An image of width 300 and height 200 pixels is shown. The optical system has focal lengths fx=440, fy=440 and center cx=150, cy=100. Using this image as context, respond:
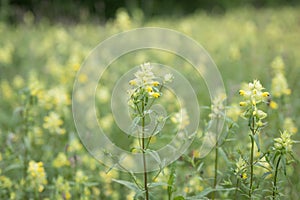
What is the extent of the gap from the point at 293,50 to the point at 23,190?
4393mm

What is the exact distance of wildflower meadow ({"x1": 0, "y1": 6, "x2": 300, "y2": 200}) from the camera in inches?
79.1

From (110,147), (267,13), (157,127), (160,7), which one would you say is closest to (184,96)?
(110,147)

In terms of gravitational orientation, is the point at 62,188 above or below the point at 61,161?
below

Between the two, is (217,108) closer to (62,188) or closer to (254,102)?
(254,102)

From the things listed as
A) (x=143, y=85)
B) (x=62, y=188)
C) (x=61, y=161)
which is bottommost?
(x=62, y=188)

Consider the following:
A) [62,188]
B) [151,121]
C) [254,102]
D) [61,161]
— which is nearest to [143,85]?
[151,121]

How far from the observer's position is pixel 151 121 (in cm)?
217

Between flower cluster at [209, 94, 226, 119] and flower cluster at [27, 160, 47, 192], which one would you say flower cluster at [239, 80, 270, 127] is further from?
flower cluster at [27, 160, 47, 192]

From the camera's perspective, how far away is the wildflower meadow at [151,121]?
2.01m

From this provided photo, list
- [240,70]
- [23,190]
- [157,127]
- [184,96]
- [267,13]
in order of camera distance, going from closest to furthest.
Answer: [157,127]
[23,190]
[184,96]
[240,70]
[267,13]

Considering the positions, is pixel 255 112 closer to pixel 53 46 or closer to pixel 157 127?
pixel 157 127

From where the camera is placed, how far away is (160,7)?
13203 mm

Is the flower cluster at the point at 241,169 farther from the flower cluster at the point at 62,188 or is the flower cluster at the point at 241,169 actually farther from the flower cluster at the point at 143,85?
the flower cluster at the point at 62,188

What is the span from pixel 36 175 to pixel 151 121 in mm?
795
